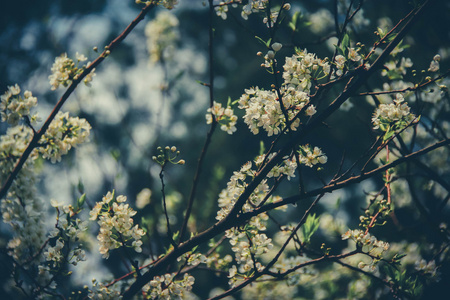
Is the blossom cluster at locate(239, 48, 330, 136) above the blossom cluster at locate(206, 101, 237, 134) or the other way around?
the other way around

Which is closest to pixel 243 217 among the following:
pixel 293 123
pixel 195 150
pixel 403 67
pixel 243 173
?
pixel 243 173

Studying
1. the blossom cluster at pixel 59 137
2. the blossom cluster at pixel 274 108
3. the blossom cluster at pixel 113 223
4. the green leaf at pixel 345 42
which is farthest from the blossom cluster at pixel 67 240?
the green leaf at pixel 345 42

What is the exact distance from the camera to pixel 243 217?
5.29 feet

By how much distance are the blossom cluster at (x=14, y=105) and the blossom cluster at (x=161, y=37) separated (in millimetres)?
1511

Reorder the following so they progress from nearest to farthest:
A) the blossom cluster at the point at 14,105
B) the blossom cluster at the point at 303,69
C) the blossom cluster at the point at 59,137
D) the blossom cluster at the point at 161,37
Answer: the blossom cluster at the point at 303,69 → the blossom cluster at the point at 14,105 → the blossom cluster at the point at 59,137 → the blossom cluster at the point at 161,37

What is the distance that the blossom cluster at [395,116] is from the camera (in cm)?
157

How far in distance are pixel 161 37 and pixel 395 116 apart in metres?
2.45

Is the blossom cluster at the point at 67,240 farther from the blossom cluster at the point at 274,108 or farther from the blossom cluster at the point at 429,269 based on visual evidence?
the blossom cluster at the point at 429,269

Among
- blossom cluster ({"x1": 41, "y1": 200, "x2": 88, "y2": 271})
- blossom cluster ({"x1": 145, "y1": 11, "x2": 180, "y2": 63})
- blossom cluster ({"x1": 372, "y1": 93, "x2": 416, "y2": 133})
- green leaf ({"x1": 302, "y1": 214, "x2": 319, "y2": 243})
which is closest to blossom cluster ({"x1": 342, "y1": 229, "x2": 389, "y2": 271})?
green leaf ({"x1": 302, "y1": 214, "x2": 319, "y2": 243})

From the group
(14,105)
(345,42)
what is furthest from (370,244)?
(14,105)

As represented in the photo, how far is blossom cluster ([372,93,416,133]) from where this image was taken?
157 cm

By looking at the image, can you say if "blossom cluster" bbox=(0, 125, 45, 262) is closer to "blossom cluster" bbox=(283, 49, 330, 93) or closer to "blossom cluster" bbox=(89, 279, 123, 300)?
"blossom cluster" bbox=(89, 279, 123, 300)

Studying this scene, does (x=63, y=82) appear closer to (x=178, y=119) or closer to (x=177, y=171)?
(x=177, y=171)

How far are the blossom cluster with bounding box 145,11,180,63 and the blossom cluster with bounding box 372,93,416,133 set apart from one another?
2191 millimetres
